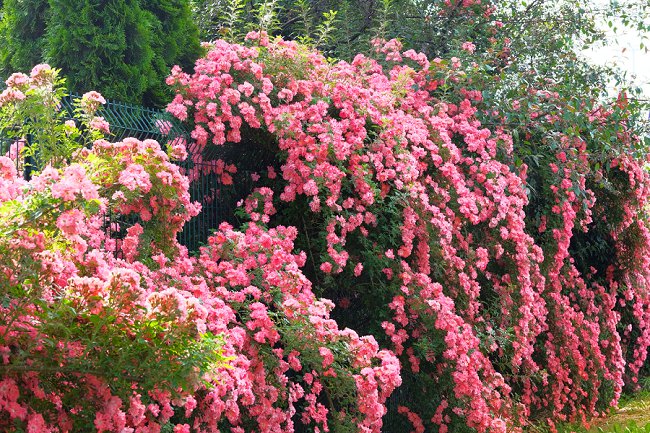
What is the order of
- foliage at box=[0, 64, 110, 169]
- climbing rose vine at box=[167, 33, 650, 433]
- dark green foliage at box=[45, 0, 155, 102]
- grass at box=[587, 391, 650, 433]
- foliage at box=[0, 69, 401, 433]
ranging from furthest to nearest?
grass at box=[587, 391, 650, 433], dark green foliage at box=[45, 0, 155, 102], climbing rose vine at box=[167, 33, 650, 433], foliage at box=[0, 64, 110, 169], foliage at box=[0, 69, 401, 433]

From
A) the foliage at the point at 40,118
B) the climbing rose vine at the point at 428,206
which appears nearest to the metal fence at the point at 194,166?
the climbing rose vine at the point at 428,206

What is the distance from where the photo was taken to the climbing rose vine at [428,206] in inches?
250

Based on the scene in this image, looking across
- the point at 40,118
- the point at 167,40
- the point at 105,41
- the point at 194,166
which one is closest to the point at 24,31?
the point at 105,41

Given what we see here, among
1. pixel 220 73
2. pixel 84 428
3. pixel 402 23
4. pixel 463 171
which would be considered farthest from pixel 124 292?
pixel 402 23

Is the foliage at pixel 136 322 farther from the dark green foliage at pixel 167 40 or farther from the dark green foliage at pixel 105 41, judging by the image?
the dark green foliage at pixel 167 40

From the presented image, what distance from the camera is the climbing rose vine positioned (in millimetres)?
6344

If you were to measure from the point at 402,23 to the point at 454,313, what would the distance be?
16.2 ft

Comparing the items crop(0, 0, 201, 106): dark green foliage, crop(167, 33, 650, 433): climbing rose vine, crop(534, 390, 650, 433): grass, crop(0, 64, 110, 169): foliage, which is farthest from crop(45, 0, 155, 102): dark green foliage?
crop(534, 390, 650, 433): grass

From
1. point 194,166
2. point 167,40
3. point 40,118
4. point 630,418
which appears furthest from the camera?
point 630,418

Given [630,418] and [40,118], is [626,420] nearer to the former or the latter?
[630,418]

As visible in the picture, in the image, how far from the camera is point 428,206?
662 cm

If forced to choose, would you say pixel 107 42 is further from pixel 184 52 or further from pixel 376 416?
pixel 376 416

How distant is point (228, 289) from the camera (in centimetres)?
543

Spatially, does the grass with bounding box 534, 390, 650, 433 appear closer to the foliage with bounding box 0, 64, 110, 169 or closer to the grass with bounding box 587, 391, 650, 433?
the grass with bounding box 587, 391, 650, 433
